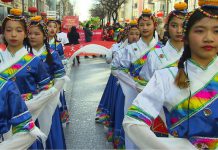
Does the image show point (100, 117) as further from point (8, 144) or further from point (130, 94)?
point (8, 144)

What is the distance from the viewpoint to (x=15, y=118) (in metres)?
2.24

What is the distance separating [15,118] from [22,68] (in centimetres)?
141

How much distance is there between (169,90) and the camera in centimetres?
208

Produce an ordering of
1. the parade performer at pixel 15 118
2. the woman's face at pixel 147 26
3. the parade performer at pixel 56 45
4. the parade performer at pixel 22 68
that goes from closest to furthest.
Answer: the parade performer at pixel 15 118 → the parade performer at pixel 22 68 → the woman's face at pixel 147 26 → the parade performer at pixel 56 45

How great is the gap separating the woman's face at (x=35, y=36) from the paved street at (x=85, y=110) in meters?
1.53

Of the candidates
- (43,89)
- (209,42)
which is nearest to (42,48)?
(43,89)

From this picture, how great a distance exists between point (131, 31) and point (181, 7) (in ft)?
7.24

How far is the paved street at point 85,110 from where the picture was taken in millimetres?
5379

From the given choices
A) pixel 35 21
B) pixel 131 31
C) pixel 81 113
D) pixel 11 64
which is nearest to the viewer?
pixel 11 64

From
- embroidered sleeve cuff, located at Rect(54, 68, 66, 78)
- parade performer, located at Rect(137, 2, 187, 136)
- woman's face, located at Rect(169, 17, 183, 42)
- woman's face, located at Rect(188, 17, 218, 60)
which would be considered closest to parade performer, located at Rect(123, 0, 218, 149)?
woman's face, located at Rect(188, 17, 218, 60)

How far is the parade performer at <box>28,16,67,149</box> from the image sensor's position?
13.1 ft

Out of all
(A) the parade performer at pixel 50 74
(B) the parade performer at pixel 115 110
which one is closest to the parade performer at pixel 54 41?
(B) the parade performer at pixel 115 110

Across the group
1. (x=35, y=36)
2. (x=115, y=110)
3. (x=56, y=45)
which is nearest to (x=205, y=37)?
(x=35, y=36)

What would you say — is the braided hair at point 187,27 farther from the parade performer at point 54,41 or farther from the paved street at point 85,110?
the parade performer at point 54,41
